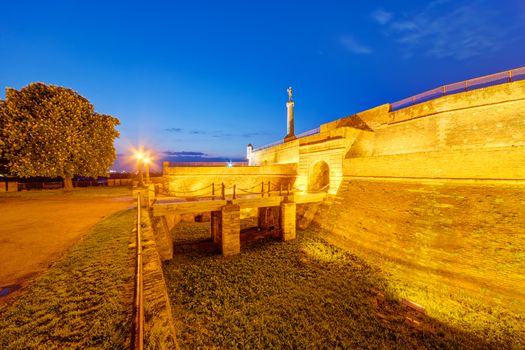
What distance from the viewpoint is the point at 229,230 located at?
34.7ft

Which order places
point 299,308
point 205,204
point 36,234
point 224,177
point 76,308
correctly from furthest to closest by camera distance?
point 224,177 < point 205,204 < point 36,234 < point 299,308 < point 76,308

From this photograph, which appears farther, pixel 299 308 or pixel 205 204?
pixel 205 204

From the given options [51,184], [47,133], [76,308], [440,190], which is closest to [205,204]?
[76,308]

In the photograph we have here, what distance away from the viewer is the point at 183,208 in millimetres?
10180

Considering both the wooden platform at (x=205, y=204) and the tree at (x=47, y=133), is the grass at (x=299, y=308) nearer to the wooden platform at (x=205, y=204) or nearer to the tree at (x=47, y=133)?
the wooden platform at (x=205, y=204)

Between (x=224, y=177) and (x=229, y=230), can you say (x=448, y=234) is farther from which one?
(x=224, y=177)

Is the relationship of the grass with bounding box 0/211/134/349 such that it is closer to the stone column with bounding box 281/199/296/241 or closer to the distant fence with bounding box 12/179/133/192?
the stone column with bounding box 281/199/296/241

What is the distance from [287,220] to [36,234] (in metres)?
11.3

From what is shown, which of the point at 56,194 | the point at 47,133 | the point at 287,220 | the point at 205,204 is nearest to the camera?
the point at 205,204

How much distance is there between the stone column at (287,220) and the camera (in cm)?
1251

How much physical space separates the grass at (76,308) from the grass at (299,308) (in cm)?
230

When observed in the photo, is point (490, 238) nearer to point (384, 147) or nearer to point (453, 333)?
point (453, 333)

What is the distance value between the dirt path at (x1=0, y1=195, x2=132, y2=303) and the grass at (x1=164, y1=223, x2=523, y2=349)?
3.69 metres

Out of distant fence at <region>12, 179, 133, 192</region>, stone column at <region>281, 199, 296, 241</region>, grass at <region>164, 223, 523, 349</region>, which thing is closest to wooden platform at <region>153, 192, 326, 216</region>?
stone column at <region>281, 199, 296, 241</region>
